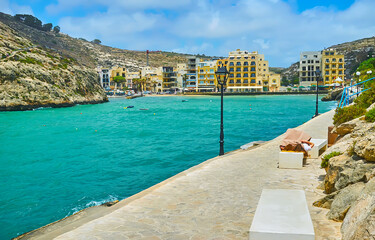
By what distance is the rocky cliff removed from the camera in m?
4.39

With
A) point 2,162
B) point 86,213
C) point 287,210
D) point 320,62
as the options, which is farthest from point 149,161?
point 320,62

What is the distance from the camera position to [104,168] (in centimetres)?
2006

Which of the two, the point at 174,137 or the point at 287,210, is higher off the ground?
the point at 287,210

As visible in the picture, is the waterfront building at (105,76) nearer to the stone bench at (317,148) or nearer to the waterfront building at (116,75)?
the waterfront building at (116,75)

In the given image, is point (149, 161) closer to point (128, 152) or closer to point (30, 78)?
point (128, 152)

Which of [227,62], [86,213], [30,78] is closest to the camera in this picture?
[86,213]

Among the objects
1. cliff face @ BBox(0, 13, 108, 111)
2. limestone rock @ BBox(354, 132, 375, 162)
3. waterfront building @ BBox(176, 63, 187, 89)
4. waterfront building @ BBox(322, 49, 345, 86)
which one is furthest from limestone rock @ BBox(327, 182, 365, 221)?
waterfront building @ BBox(176, 63, 187, 89)

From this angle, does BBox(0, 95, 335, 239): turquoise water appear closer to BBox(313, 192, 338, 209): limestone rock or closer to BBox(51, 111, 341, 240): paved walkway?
BBox(51, 111, 341, 240): paved walkway

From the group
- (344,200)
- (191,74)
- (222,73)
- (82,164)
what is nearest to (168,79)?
(191,74)

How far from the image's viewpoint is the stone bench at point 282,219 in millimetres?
4841

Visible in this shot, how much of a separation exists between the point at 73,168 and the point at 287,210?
17245mm

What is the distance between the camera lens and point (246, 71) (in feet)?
455

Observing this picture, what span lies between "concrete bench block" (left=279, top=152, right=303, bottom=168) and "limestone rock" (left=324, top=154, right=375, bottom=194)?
3998 mm

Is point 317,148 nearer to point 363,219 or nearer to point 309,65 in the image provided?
point 363,219
